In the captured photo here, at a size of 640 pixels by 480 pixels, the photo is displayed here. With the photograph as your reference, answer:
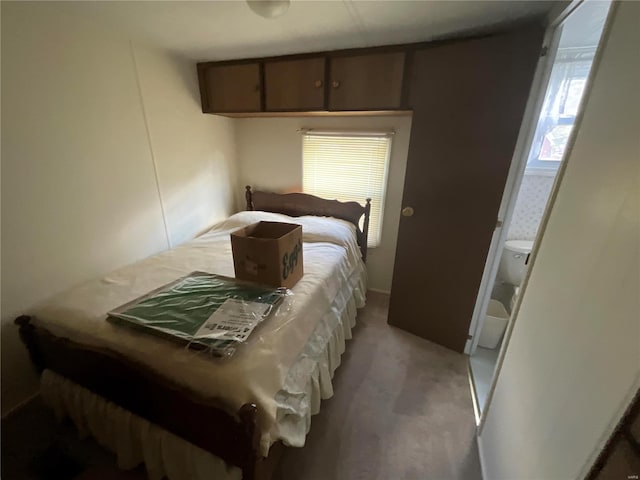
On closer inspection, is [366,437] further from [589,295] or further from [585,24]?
[585,24]

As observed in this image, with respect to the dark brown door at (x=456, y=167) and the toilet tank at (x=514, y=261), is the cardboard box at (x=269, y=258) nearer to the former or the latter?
the dark brown door at (x=456, y=167)

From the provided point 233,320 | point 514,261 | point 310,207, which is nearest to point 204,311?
point 233,320

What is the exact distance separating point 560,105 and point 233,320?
2899 mm

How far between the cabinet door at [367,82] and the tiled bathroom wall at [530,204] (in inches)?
54.9

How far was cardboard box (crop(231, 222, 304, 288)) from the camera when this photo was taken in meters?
1.41

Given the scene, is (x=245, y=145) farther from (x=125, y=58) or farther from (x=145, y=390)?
(x=145, y=390)

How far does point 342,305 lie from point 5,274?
1.97 meters

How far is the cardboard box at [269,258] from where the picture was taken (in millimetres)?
1408

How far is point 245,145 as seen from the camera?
3016mm

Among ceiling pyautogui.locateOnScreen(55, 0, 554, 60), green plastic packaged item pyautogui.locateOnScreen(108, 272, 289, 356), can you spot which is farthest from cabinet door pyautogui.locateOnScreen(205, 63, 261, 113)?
green plastic packaged item pyautogui.locateOnScreen(108, 272, 289, 356)

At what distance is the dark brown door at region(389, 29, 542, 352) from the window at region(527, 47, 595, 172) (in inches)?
27.8

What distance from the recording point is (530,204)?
7.68ft

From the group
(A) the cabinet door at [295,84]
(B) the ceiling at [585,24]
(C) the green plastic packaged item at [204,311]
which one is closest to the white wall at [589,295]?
(B) the ceiling at [585,24]

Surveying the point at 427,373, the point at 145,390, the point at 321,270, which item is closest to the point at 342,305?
the point at 321,270
